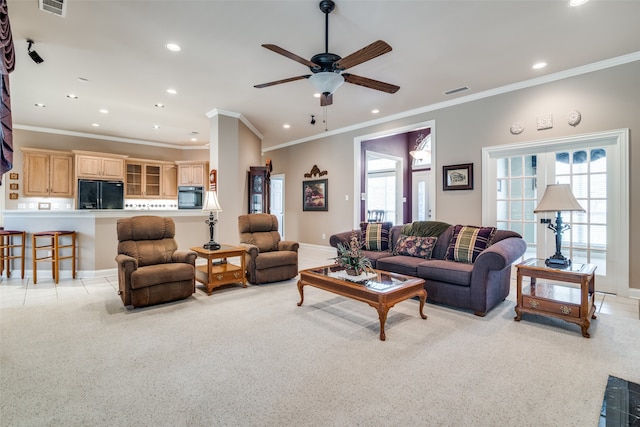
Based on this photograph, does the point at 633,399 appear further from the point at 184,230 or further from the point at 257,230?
the point at 184,230

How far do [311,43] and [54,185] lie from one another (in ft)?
23.4

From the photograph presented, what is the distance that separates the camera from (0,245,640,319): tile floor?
3456 millimetres

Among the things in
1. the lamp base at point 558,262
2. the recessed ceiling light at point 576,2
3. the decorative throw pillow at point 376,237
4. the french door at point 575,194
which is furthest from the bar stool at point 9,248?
the recessed ceiling light at point 576,2

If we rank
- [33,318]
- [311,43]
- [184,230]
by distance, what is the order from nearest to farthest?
[33,318]
[311,43]
[184,230]

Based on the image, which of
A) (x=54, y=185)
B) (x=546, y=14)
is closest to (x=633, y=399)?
(x=546, y=14)

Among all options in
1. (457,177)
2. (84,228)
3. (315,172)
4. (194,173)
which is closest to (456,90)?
(457,177)

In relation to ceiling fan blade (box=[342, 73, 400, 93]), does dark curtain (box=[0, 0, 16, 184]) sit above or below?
below

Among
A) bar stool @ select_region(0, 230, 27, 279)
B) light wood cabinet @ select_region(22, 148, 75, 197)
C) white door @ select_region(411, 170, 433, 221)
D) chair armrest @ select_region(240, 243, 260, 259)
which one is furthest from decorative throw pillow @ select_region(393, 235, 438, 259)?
light wood cabinet @ select_region(22, 148, 75, 197)

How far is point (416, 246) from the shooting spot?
162 inches

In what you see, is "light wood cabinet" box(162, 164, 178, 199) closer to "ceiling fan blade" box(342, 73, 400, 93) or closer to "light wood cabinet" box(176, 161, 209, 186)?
"light wood cabinet" box(176, 161, 209, 186)

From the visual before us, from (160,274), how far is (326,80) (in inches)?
107

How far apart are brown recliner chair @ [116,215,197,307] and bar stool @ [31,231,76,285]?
5.19 ft

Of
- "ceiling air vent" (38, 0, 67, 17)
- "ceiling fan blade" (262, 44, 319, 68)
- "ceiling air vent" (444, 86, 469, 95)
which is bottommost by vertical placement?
"ceiling fan blade" (262, 44, 319, 68)

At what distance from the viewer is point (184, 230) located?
18.8 feet
